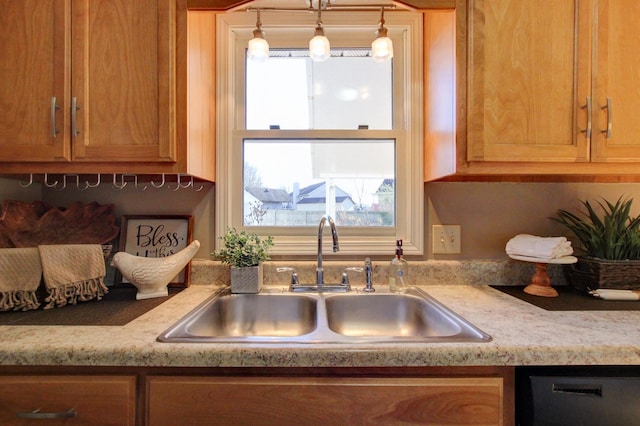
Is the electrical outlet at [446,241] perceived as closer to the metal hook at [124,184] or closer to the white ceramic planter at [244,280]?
the white ceramic planter at [244,280]

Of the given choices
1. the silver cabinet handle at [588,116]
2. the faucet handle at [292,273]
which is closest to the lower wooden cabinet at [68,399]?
the faucet handle at [292,273]

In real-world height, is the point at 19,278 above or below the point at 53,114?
below

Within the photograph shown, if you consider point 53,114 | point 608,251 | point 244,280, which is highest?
point 53,114

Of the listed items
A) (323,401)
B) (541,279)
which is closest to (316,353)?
(323,401)

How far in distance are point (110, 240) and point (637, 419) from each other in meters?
1.76

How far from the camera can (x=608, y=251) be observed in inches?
47.8

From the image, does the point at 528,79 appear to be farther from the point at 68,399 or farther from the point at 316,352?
the point at 68,399

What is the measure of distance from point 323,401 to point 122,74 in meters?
1.19

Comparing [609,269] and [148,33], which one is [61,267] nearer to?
[148,33]

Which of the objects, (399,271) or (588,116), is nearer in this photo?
(588,116)

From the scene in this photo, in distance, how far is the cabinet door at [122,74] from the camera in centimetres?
103

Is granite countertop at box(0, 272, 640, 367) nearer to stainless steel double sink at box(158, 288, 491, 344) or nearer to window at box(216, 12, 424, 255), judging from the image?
stainless steel double sink at box(158, 288, 491, 344)

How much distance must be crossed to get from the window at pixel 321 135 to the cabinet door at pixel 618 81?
611mm

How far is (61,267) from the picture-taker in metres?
1.06
